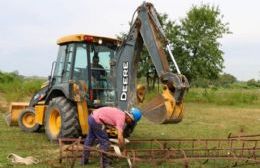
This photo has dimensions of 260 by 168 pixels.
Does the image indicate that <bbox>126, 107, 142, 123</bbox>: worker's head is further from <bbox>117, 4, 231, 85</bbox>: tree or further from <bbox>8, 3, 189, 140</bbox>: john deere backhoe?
<bbox>117, 4, 231, 85</bbox>: tree

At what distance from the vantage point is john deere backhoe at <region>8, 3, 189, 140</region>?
980cm

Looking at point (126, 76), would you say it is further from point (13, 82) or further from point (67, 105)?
point (13, 82)

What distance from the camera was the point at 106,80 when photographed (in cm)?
1196

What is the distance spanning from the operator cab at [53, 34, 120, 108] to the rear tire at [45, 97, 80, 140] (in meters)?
0.52

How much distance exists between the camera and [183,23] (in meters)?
35.9

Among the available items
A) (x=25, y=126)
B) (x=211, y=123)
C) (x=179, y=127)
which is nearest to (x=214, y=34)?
(x=211, y=123)

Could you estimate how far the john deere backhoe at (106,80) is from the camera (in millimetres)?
9797

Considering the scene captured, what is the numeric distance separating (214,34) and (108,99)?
24597 mm

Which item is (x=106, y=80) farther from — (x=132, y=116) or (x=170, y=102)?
(x=132, y=116)

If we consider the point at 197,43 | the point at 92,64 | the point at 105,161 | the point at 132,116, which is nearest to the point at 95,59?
the point at 92,64

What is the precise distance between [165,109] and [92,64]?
2.95 meters

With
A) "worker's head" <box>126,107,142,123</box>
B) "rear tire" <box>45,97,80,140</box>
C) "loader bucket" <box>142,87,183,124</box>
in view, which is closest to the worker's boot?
"worker's head" <box>126,107,142,123</box>

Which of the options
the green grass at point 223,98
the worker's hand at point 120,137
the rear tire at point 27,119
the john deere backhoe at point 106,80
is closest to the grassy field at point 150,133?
the rear tire at point 27,119

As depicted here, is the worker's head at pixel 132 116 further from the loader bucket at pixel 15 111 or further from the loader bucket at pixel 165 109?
the loader bucket at pixel 15 111
